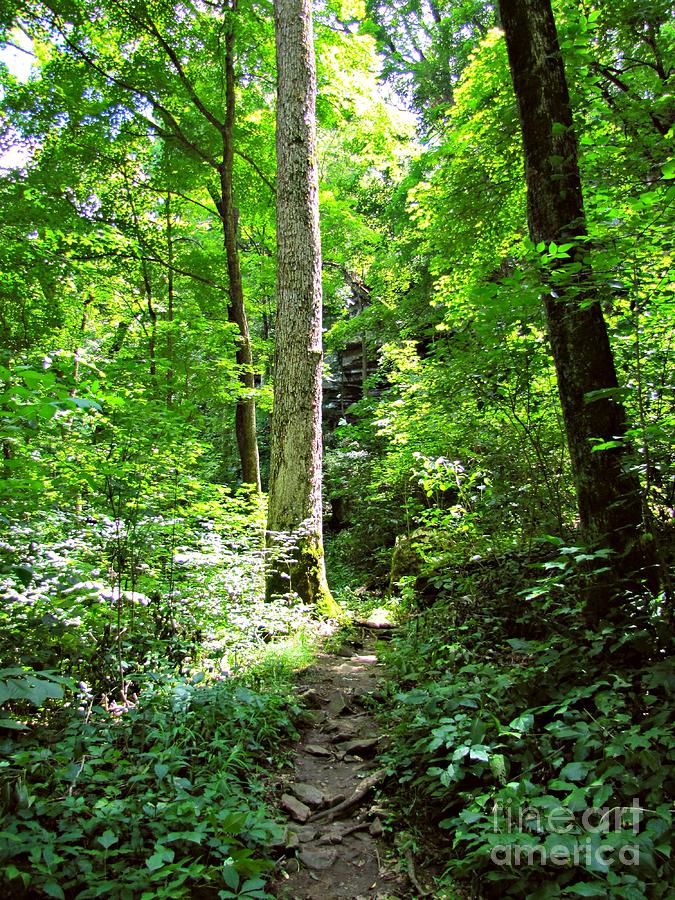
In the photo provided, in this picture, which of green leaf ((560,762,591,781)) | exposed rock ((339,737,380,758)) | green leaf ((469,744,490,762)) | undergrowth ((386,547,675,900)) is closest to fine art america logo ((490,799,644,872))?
undergrowth ((386,547,675,900))

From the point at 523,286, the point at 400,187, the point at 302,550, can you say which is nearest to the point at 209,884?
the point at 523,286

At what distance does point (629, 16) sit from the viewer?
14.8 feet

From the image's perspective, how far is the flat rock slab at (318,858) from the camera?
2.22 m

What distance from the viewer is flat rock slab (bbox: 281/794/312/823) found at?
2501 mm

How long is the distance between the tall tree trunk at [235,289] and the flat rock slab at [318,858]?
276 inches

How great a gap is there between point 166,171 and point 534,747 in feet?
36.3

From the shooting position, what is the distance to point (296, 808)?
2.53 meters

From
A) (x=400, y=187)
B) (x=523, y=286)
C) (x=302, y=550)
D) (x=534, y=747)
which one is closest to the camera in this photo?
(x=534, y=747)

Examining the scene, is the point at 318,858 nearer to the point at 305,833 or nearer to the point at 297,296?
the point at 305,833

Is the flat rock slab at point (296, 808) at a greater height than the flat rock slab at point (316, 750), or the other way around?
the flat rock slab at point (296, 808)

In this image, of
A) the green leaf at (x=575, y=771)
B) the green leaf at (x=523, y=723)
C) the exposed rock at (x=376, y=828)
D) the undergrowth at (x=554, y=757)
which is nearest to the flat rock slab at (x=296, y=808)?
the exposed rock at (x=376, y=828)

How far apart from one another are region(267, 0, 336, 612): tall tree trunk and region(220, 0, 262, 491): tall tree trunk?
2.86 meters

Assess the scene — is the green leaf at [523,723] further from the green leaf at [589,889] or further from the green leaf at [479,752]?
the green leaf at [589,889]

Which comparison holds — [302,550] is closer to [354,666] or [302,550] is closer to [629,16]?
[354,666]
